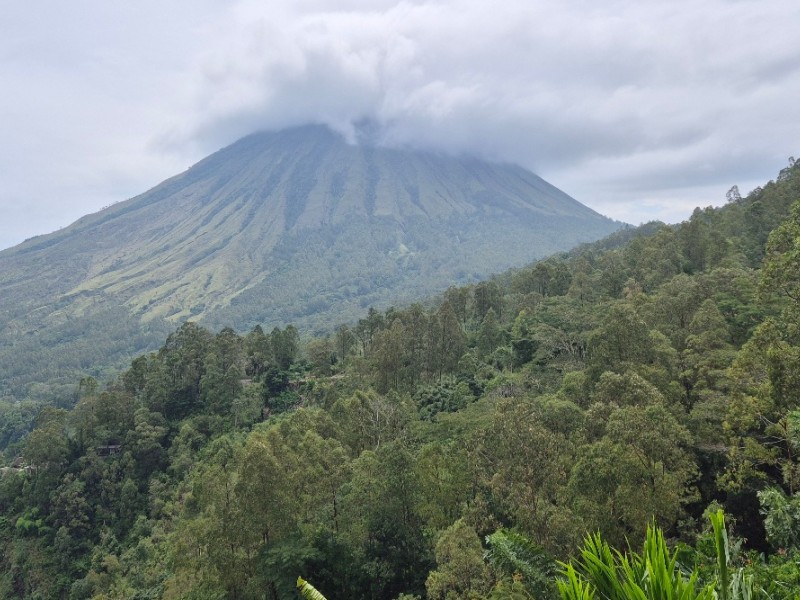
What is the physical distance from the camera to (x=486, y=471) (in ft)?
47.9

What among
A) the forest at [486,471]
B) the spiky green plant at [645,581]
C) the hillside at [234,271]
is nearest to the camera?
the spiky green plant at [645,581]

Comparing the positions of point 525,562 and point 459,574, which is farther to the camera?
point 459,574

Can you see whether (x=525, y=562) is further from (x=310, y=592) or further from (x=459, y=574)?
→ (x=310, y=592)

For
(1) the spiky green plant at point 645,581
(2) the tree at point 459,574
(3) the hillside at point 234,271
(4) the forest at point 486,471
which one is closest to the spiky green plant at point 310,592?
(4) the forest at point 486,471

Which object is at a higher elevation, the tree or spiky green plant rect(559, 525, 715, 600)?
spiky green plant rect(559, 525, 715, 600)

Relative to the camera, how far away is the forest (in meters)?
10.3

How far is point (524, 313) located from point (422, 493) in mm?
26195

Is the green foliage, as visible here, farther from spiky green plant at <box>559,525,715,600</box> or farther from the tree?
spiky green plant at <box>559,525,715,600</box>

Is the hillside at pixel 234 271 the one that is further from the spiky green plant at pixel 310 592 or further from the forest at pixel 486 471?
the spiky green plant at pixel 310 592

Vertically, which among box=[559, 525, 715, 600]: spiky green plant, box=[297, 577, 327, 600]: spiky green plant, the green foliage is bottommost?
the green foliage

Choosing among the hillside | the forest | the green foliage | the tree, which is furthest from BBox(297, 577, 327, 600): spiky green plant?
the hillside

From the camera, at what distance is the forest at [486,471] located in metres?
10.3

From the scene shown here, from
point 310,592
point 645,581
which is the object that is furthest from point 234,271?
point 645,581

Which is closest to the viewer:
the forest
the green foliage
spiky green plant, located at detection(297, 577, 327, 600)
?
spiky green plant, located at detection(297, 577, 327, 600)
